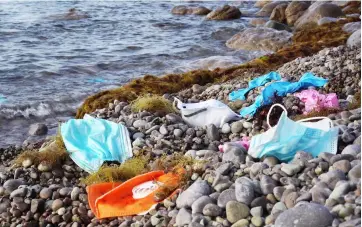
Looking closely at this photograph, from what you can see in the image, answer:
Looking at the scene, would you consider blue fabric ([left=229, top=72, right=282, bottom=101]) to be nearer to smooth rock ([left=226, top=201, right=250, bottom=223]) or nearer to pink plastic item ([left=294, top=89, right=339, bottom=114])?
pink plastic item ([left=294, top=89, right=339, bottom=114])

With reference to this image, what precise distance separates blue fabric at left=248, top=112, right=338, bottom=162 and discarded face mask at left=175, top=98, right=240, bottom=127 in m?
1.93

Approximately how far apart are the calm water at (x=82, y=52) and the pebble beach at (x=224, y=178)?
2.74m

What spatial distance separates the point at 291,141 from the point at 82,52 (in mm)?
13020

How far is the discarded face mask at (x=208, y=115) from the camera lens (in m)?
7.22

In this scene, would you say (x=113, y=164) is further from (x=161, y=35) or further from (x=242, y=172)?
(x=161, y=35)

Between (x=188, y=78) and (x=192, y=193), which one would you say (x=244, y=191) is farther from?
(x=188, y=78)

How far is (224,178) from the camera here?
4629 millimetres

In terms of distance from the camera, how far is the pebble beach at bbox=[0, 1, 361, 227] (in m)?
3.85

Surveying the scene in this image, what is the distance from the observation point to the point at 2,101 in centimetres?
1180

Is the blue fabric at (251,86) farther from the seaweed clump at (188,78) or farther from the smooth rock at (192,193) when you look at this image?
the smooth rock at (192,193)

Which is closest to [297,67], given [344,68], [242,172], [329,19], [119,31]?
[344,68]

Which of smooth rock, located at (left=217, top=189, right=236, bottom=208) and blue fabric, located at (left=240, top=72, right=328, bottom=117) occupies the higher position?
smooth rock, located at (left=217, top=189, right=236, bottom=208)

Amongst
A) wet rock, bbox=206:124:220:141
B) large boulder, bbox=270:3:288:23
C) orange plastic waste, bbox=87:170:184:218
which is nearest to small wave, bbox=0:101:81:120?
wet rock, bbox=206:124:220:141

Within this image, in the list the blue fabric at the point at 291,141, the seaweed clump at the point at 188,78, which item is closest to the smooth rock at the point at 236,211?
the blue fabric at the point at 291,141
